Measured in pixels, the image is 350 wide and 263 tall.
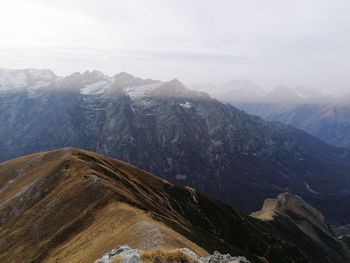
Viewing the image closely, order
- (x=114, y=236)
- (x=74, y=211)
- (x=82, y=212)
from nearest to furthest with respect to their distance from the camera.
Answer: (x=114, y=236) < (x=82, y=212) < (x=74, y=211)

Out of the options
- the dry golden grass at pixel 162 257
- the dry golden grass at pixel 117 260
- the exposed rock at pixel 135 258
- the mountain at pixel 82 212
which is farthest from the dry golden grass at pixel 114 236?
the dry golden grass at pixel 162 257

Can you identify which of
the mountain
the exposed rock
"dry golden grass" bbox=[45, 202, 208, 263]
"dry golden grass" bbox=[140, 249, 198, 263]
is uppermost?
"dry golden grass" bbox=[140, 249, 198, 263]

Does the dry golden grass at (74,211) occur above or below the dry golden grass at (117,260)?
below

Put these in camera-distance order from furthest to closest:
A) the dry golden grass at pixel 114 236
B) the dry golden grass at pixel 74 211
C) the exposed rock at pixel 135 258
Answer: the dry golden grass at pixel 74 211
the dry golden grass at pixel 114 236
the exposed rock at pixel 135 258

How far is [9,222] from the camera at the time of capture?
139 meters

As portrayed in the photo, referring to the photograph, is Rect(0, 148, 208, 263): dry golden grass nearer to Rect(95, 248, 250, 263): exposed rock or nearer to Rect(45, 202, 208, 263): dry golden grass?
Rect(45, 202, 208, 263): dry golden grass

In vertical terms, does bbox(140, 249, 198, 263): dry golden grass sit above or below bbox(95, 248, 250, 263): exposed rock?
above

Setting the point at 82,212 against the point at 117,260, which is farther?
the point at 82,212

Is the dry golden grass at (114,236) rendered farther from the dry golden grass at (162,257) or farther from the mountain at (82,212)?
the dry golden grass at (162,257)

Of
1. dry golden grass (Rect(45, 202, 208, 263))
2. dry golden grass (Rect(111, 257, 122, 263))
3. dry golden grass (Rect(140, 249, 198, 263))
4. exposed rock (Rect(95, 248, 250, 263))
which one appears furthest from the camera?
dry golden grass (Rect(45, 202, 208, 263))

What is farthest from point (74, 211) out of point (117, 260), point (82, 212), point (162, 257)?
point (162, 257)

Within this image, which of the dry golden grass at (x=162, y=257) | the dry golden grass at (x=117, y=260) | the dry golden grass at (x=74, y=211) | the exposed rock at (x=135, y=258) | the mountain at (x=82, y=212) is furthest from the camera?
the mountain at (x=82, y=212)

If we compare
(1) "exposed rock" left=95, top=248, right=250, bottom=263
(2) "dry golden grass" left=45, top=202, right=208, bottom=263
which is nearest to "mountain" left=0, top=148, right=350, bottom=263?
(2) "dry golden grass" left=45, top=202, right=208, bottom=263

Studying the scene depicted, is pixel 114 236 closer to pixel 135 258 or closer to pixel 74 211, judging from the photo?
pixel 74 211
